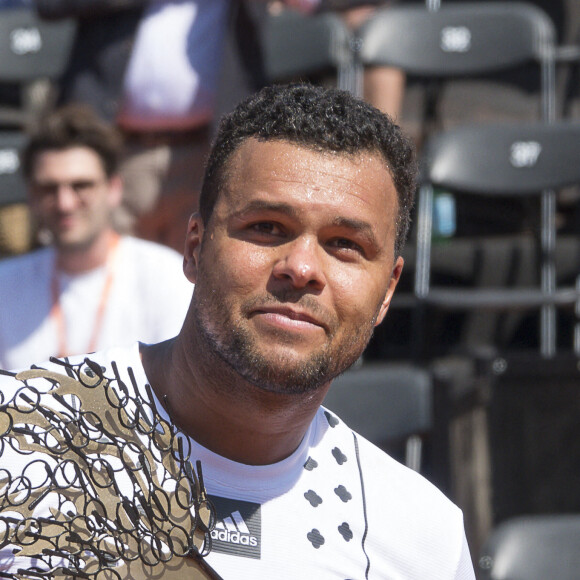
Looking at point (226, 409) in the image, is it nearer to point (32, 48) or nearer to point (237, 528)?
point (237, 528)

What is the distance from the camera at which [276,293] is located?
5.21ft

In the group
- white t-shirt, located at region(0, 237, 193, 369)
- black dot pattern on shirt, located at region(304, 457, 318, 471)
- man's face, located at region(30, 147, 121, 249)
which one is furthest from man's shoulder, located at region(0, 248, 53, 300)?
black dot pattern on shirt, located at region(304, 457, 318, 471)

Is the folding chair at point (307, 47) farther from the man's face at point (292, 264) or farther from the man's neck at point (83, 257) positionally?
the man's face at point (292, 264)

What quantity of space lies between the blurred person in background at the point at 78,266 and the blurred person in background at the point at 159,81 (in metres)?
0.40

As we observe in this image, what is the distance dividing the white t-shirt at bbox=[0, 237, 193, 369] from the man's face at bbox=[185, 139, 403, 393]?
2154mm

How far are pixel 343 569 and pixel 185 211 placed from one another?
3138 mm

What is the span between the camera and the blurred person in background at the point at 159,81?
4.54 metres

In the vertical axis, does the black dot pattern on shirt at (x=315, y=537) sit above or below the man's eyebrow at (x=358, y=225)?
below

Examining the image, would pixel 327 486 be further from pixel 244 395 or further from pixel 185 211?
pixel 185 211

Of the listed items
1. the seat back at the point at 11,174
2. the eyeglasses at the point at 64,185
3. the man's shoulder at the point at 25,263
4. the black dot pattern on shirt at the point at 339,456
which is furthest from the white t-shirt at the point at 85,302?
the black dot pattern on shirt at the point at 339,456

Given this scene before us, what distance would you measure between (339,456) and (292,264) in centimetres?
49

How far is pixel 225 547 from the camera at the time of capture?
1.62 metres

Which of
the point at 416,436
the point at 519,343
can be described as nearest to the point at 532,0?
the point at 519,343

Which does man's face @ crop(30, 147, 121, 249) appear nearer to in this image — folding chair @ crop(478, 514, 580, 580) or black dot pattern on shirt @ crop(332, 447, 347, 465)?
folding chair @ crop(478, 514, 580, 580)
